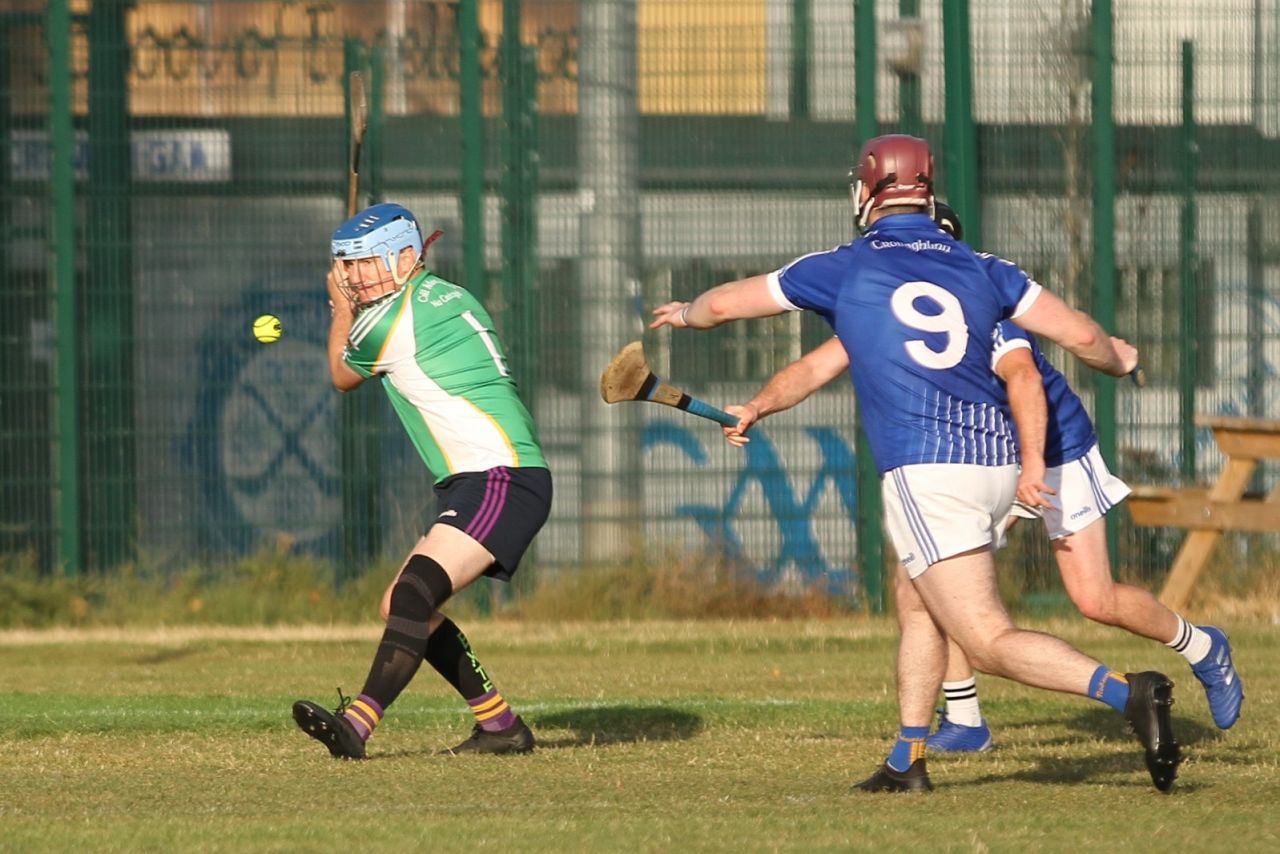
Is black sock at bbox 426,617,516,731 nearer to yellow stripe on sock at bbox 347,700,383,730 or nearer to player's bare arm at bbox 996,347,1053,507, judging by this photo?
yellow stripe on sock at bbox 347,700,383,730

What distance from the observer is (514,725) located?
27.3 feet

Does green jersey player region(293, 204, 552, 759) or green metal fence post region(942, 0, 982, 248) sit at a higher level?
green metal fence post region(942, 0, 982, 248)

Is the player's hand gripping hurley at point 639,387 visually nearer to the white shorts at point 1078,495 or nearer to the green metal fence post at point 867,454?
the white shorts at point 1078,495

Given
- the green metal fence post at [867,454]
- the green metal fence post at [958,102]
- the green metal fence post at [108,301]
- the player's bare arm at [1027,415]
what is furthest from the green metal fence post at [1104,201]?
the player's bare arm at [1027,415]

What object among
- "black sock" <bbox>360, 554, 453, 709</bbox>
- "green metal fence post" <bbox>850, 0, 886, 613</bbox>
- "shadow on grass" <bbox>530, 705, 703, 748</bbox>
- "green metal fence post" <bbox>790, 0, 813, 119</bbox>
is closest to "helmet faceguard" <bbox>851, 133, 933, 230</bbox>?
"black sock" <bbox>360, 554, 453, 709</bbox>

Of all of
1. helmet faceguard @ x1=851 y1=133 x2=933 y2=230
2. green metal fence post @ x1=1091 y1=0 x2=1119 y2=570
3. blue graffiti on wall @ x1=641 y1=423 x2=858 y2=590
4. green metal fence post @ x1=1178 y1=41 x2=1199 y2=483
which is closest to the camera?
helmet faceguard @ x1=851 y1=133 x2=933 y2=230

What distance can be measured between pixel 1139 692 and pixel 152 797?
117 inches

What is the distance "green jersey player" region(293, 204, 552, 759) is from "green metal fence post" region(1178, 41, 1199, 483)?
7.69 metres

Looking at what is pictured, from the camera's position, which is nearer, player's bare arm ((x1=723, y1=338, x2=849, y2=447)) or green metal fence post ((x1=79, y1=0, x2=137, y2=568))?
player's bare arm ((x1=723, y1=338, x2=849, y2=447))

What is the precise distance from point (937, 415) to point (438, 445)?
2.04 metres

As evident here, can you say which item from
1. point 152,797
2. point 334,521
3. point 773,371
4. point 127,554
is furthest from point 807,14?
point 152,797

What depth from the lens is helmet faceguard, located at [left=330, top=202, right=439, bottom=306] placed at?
812cm

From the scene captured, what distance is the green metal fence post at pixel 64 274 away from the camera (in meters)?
14.4

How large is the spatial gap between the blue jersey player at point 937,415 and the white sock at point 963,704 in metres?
1.23
